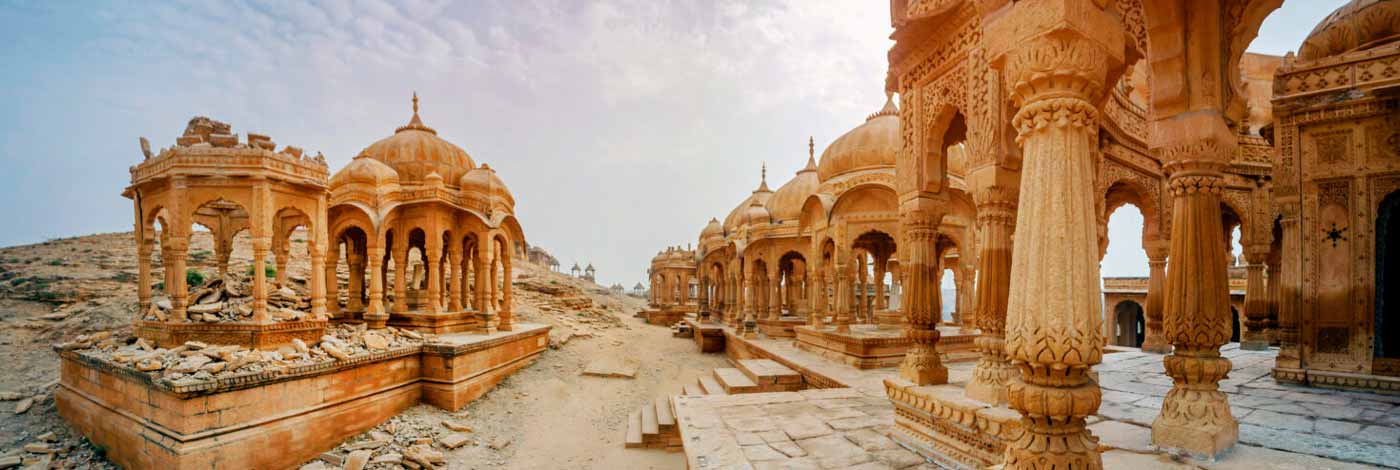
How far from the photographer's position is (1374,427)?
4.67 m

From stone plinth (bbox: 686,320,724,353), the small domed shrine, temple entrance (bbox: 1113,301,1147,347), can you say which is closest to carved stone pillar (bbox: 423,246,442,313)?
the small domed shrine

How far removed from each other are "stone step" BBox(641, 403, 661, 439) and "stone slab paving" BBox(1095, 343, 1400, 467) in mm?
6035

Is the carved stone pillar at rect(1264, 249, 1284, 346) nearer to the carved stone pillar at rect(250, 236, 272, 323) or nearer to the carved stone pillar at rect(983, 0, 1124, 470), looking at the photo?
the carved stone pillar at rect(983, 0, 1124, 470)

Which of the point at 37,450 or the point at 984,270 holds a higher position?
the point at 984,270

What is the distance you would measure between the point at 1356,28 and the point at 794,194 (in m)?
13.8

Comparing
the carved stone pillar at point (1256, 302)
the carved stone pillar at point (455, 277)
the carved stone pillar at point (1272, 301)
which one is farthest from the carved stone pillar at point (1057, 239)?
the carved stone pillar at point (455, 277)

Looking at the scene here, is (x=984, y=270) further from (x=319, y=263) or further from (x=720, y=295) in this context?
(x=720, y=295)

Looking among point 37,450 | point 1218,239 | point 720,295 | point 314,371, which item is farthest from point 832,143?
point 37,450

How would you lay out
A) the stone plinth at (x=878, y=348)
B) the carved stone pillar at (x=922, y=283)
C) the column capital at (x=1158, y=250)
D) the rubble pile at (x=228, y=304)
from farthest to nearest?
the stone plinth at (x=878, y=348) < the column capital at (x=1158, y=250) < the rubble pile at (x=228, y=304) < the carved stone pillar at (x=922, y=283)

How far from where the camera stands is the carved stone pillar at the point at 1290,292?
7.13 metres

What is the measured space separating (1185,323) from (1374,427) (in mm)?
2358

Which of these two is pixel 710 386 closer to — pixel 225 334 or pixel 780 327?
pixel 780 327

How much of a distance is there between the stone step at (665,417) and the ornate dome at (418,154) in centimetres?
994

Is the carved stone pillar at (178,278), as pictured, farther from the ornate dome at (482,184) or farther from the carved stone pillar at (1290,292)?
the carved stone pillar at (1290,292)
